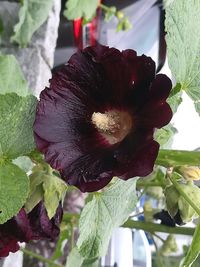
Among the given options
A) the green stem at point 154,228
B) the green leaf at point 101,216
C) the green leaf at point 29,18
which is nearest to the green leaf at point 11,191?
the green leaf at point 101,216

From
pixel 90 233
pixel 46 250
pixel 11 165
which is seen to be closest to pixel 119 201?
pixel 90 233

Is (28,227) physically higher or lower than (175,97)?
lower

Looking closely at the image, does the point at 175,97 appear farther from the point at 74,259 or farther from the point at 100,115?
the point at 74,259

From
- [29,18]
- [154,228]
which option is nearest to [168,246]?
[154,228]

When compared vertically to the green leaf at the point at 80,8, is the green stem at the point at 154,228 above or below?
below

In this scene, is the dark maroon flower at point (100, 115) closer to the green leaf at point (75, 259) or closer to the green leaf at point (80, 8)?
the green leaf at point (75, 259)
